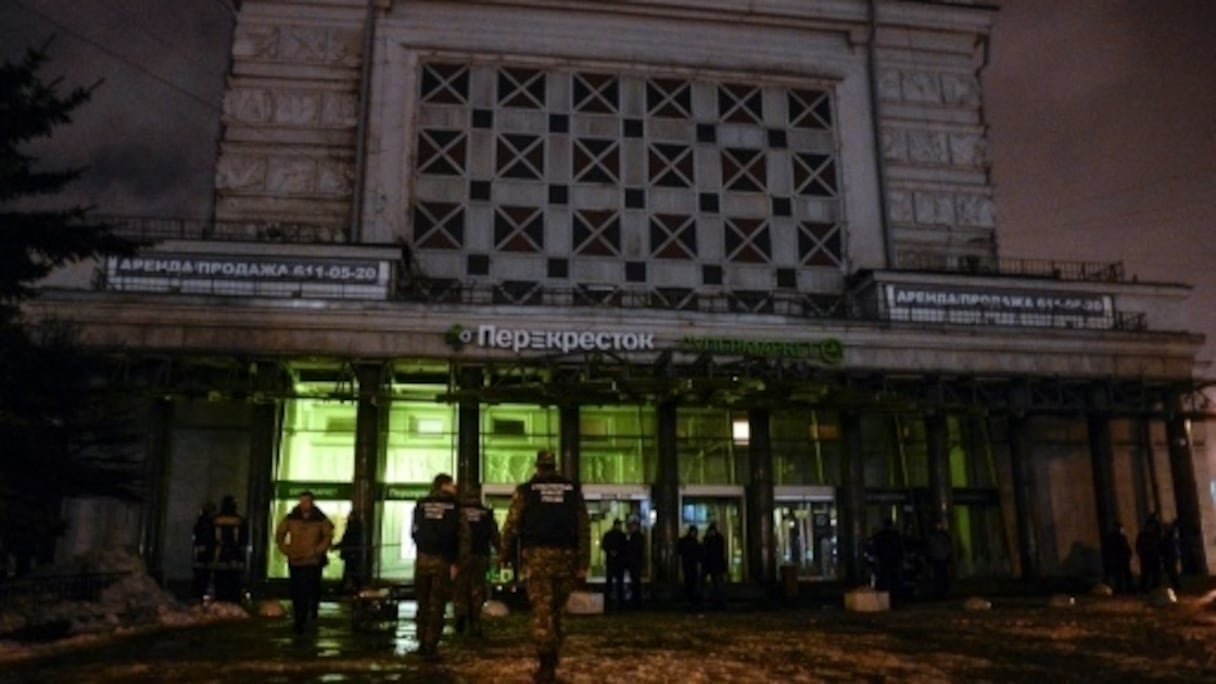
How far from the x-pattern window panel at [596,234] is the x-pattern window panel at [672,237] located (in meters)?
1.36

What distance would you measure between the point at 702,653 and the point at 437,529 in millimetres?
3349

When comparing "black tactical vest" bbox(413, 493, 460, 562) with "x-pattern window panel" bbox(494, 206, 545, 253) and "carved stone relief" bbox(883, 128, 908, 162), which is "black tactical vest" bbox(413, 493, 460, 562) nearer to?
"x-pattern window panel" bbox(494, 206, 545, 253)

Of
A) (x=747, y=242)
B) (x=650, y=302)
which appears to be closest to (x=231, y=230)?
(x=650, y=302)

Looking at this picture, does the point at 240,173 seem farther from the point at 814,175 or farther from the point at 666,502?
the point at 814,175

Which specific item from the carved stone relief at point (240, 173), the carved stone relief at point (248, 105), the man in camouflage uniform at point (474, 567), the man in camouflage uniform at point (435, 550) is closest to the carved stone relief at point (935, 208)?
the carved stone relief at point (240, 173)

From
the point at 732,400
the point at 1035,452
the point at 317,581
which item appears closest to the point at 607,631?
the point at 317,581

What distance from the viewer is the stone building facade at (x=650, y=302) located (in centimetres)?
2733

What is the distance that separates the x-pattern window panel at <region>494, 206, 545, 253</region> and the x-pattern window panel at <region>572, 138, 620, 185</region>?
2.20 metres

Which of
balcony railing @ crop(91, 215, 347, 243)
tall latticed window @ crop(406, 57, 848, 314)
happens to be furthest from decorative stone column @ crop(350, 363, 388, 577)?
balcony railing @ crop(91, 215, 347, 243)

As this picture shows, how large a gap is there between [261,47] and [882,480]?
26728 mm

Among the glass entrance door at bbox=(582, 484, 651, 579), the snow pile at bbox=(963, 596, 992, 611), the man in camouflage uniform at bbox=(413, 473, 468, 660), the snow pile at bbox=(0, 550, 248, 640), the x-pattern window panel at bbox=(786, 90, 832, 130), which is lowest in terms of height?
the snow pile at bbox=(963, 596, 992, 611)

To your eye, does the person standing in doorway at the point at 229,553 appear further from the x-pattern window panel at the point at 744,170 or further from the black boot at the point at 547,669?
the x-pattern window panel at the point at 744,170

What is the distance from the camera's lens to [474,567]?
1344 centimetres

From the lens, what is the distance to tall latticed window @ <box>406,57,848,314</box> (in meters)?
33.4
